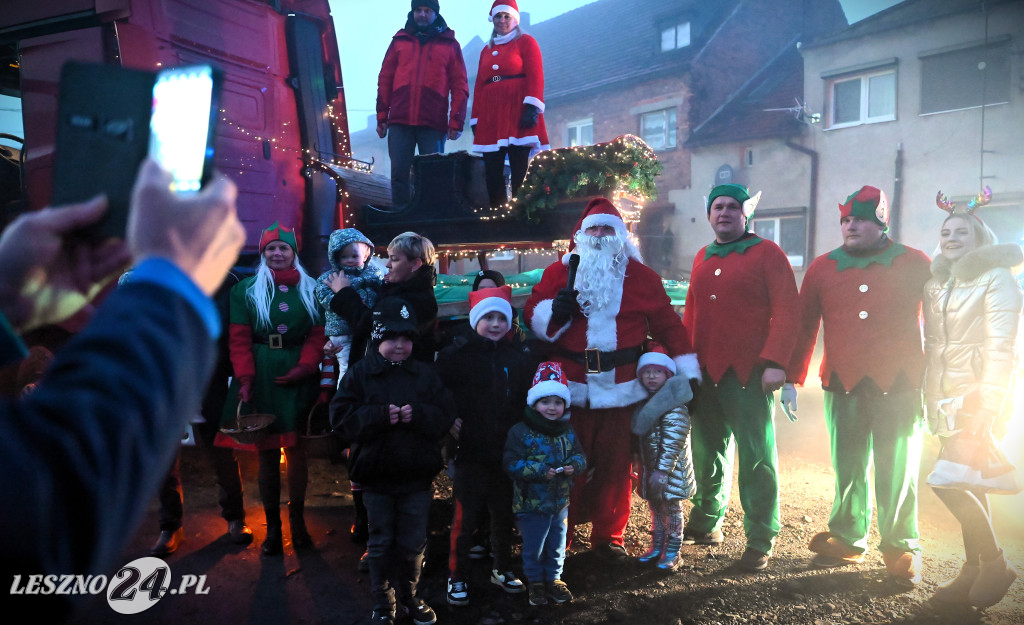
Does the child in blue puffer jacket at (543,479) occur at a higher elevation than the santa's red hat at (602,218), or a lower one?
lower

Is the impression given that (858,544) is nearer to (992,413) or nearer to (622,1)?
(992,413)

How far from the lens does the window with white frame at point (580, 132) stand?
66.0ft

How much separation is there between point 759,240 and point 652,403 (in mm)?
1302

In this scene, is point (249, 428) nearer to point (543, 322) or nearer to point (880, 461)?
point (543, 322)

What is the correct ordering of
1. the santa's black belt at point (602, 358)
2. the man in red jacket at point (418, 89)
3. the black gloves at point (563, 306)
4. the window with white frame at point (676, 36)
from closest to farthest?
the black gloves at point (563, 306) < the santa's black belt at point (602, 358) < the man in red jacket at point (418, 89) < the window with white frame at point (676, 36)

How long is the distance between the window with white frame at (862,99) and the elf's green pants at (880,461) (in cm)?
1249

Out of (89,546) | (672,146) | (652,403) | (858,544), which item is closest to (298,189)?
(652,403)

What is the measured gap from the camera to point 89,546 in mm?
620

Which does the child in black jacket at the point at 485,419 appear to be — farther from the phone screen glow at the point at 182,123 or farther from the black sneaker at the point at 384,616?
the phone screen glow at the point at 182,123

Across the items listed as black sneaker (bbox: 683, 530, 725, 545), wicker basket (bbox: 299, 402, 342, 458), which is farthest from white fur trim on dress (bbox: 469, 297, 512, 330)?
black sneaker (bbox: 683, 530, 725, 545)

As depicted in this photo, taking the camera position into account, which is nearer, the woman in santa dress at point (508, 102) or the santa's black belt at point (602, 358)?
the santa's black belt at point (602, 358)

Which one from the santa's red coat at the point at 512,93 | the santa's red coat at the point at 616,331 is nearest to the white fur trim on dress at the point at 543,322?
the santa's red coat at the point at 616,331

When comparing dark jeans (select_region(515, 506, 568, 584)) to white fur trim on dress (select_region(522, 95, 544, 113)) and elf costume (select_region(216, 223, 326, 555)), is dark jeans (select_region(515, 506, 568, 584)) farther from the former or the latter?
white fur trim on dress (select_region(522, 95, 544, 113))

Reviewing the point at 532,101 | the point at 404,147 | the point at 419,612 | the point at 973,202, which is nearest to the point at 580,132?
the point at 404,147
